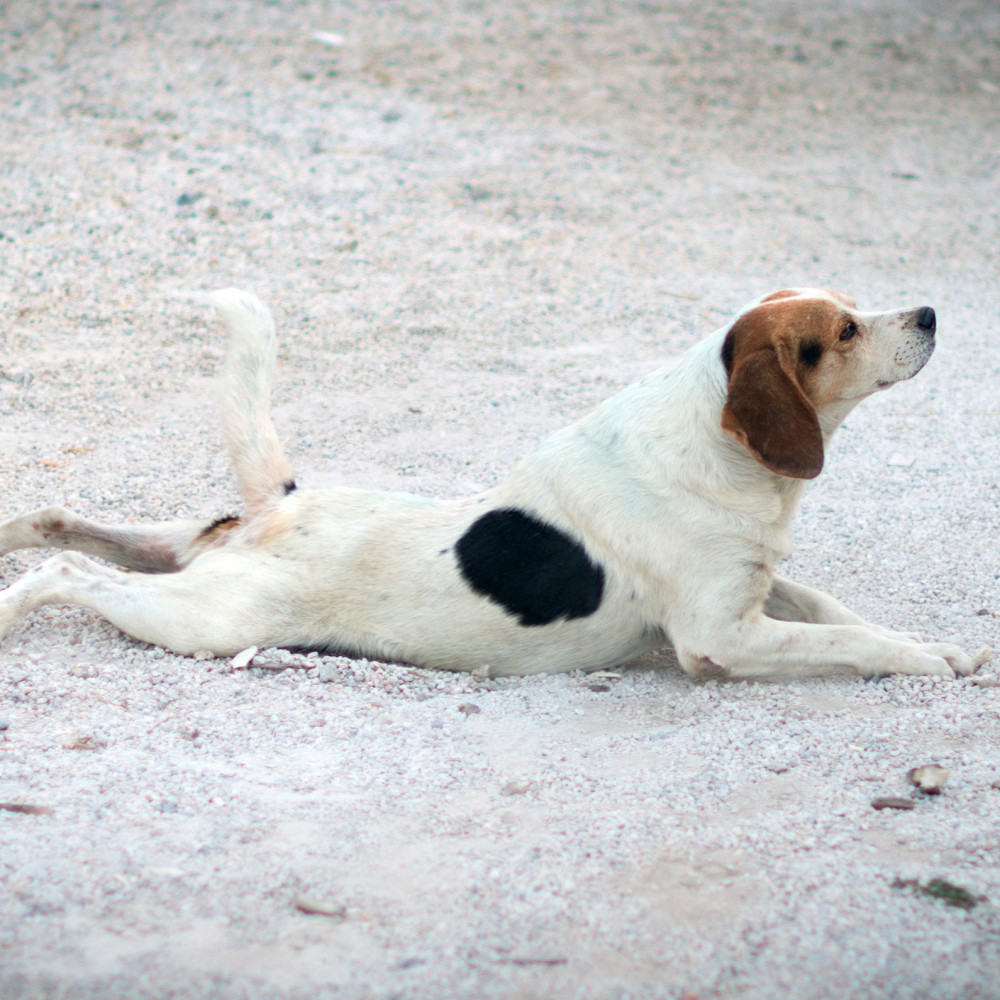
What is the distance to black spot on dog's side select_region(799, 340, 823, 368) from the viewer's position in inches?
146

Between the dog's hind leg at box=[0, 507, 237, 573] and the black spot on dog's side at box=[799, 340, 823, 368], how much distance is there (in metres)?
2.29

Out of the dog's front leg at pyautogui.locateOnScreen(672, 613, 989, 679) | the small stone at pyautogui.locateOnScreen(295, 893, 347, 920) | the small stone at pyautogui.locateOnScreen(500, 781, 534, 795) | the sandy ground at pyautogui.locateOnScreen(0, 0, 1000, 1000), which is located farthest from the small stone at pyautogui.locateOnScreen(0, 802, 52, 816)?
the dog's front leg at pyautogui.locateOnScreen(672, 613, 989, 679)

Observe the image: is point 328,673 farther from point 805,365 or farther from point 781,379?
point 805,365

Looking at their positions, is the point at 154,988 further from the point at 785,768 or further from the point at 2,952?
the point at 785,768

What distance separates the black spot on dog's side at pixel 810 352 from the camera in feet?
12.2

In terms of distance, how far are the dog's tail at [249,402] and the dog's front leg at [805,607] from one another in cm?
194

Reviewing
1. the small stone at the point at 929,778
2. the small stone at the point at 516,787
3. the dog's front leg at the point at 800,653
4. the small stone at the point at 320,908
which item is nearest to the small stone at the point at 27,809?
the small stone at the point at 320,908

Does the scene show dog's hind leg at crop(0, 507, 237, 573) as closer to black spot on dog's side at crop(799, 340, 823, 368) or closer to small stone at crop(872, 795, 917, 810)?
black spot on dog's side at crop(799, 340, 823, 368)

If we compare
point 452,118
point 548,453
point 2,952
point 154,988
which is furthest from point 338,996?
point 452,118

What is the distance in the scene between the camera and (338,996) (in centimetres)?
216

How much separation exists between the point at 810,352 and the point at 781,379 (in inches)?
8.0

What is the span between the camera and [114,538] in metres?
4.49

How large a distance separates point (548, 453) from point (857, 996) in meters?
2.19

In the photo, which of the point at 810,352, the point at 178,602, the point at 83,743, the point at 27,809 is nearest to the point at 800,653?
the point at 810,352
